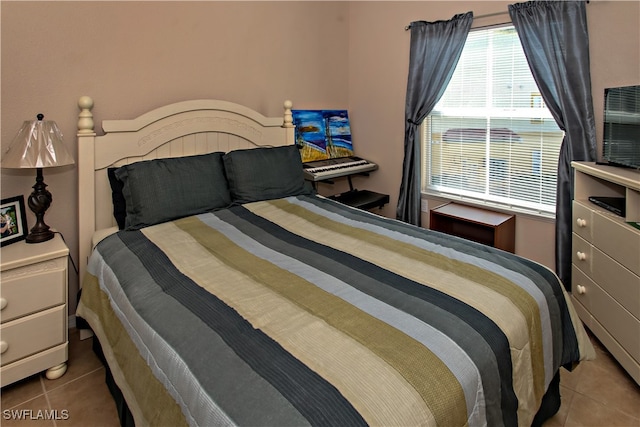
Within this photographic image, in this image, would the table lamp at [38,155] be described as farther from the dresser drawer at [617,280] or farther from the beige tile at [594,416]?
the dresser drawer at [617,280]

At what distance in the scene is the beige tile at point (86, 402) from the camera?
5.57 feet

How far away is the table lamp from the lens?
188cm

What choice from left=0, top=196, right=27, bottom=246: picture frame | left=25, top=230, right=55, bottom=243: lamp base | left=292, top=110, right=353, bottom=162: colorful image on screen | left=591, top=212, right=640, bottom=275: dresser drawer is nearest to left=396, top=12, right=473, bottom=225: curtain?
left=292, top=110, right=353, bottom=162: colorful image on screen

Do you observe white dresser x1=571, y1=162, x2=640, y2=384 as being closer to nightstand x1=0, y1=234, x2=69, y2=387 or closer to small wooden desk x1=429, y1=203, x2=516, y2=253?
small wooden desk x1=429, y1=203, x2=516, y2=253

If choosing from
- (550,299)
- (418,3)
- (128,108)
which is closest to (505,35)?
(418,3)

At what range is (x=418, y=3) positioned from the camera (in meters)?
3.26

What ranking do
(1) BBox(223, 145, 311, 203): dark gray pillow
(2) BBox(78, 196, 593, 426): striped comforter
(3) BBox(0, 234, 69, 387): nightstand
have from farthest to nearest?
(1) BBox(223, 145, 311, 203): dark gray pillow
(3) BBox(0, 234, 69, 387): nightstand
(2) BBox(78, 196, 593, 426): striped comforter

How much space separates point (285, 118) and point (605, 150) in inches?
88.8

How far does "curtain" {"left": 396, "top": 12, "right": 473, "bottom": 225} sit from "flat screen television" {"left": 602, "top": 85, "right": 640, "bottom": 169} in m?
1.15

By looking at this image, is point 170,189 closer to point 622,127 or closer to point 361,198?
point 361,198

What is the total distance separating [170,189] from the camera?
2.29 meters

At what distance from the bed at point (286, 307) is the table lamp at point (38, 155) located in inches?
10.2

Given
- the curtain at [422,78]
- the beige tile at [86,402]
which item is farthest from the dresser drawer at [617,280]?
the beige tile at [86,402]

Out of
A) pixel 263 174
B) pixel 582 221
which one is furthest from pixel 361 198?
pixel 582 221
